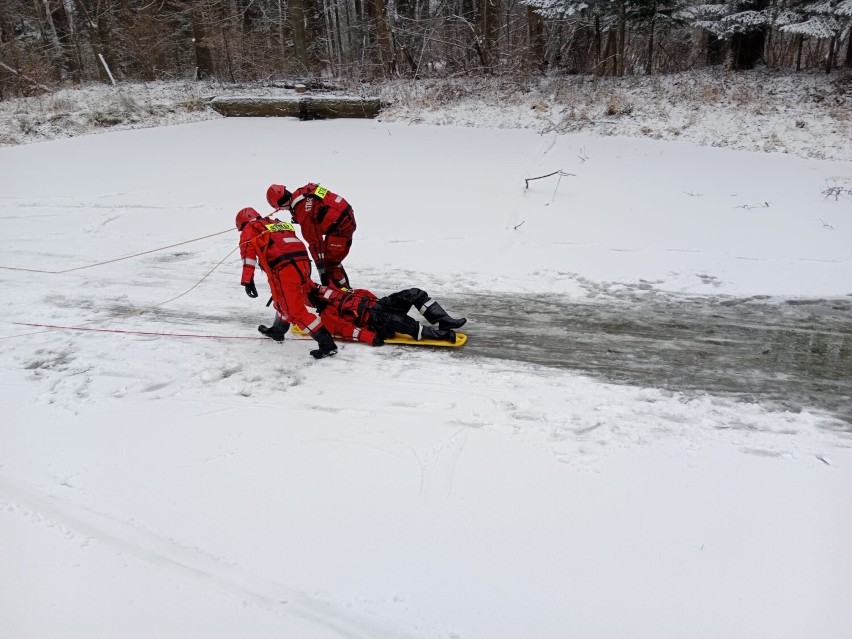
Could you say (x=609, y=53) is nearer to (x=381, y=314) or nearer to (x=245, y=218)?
(x=381, y=314)

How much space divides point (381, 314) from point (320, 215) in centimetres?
143

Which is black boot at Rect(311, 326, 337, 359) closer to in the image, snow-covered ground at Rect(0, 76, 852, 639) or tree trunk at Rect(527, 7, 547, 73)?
snow-covered ground at Rect(0, 76, 852, 639)

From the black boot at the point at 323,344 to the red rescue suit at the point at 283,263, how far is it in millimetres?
55

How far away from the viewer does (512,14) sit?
18781 mm

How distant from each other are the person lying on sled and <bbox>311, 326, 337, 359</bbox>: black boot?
312mm

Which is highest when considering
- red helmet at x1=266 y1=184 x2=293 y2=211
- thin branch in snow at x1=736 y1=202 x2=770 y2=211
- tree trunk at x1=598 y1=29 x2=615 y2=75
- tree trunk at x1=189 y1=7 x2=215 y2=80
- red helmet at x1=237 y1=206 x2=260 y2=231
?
tree trunk at x1=189 y1=7 x2=215 y2=80

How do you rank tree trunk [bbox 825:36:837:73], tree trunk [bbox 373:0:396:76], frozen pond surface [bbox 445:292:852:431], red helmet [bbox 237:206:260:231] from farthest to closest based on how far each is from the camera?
tree trunk [bbox 373:0:396:76], tree trunk [bbox 825:36:837:73], red helmet [bbox 237:206:260:231], frozen pond surface [bbox 445:292:852:431]

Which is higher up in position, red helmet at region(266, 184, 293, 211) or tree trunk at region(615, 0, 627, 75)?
tree trunk at region(615, 0, 627, 75)

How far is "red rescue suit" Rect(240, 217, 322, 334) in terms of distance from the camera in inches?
203

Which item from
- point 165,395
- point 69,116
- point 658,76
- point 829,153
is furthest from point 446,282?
point 69,116

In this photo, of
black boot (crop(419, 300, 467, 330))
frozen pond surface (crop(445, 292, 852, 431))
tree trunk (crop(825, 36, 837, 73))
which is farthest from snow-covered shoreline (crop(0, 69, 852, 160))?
black boot (crop(419, 300, 467, 330))

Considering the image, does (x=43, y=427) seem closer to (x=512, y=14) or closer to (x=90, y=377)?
(x=90, y=377)

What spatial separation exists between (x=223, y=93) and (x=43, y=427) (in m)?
14.9

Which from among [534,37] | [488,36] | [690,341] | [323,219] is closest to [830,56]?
[534,37]
